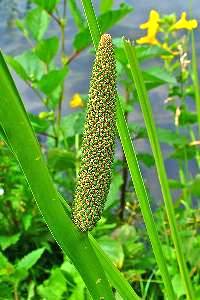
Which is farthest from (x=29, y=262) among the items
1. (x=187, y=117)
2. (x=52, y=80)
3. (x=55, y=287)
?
(x=187, y=117)

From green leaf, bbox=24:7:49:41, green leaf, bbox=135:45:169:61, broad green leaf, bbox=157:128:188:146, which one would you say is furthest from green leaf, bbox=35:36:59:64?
broad green leaf, bbox=157:128:188:146

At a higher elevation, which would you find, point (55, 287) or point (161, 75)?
point (161, 75)

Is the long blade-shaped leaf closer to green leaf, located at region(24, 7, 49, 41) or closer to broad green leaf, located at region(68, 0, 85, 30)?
broad green leaf, located at region(68, 0, 85, 30)

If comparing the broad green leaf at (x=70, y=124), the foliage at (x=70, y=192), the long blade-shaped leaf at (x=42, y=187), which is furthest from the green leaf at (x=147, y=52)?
the long blade-shaped leaf at (x=42, y=187)

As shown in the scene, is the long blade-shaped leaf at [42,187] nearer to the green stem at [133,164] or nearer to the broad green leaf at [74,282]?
the green stem at [133,164]

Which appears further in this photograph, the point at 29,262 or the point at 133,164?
the point at 29,262

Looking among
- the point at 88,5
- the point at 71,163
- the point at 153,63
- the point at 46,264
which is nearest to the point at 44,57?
the point at 71,163

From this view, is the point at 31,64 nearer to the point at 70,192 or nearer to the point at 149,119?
the point at 70,192

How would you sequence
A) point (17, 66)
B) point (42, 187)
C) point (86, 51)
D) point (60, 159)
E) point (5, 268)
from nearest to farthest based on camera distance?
point (42, 187), point (5, 268), point (60, 159), point (17, 66), point (86, 51)
